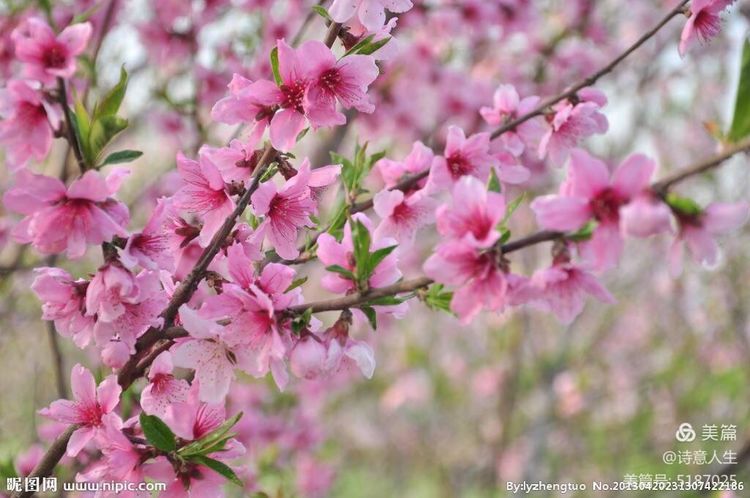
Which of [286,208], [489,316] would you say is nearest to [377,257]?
[286,208]

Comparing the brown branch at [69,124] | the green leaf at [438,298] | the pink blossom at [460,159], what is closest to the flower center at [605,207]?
the green leaf at [438,298]

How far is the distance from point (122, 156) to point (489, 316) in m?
4.24

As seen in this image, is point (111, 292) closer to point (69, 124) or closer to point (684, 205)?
point (69, 124)

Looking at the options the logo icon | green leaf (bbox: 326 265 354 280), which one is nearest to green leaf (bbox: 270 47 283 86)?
→ green leaf (bbox: 326 265 354 280)

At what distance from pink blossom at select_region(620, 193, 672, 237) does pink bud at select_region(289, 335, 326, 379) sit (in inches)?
19.9

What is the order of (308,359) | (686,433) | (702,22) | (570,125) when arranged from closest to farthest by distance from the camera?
(308,359), (702,22), (570,125), (686,433)

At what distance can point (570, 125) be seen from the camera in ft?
4.58

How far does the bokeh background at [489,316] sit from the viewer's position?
288 centimetres

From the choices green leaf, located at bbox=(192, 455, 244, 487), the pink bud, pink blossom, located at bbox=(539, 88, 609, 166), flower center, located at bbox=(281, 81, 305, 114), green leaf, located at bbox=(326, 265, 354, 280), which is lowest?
green leaf, located at bbox=(192, 455, 244, 487)

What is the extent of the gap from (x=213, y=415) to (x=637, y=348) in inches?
244

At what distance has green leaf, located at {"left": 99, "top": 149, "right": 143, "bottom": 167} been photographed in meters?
1.12

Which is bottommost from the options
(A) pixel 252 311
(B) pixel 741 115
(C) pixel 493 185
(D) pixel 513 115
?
(A) pixel 252 311

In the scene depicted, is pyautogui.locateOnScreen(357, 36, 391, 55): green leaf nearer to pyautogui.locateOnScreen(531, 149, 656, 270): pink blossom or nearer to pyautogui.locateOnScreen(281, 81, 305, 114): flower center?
pyautogui.locateOnScreen(281, 81, 305, 114): flower center

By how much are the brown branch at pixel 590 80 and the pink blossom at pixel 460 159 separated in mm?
111
